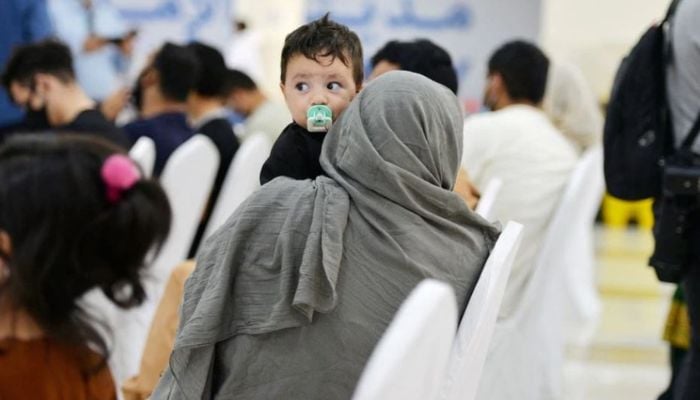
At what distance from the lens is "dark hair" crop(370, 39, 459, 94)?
2.24 meters

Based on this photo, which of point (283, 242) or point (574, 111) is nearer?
point (283, 242)

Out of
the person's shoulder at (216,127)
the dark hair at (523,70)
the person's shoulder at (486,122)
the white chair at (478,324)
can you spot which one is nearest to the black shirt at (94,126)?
the person's shoulder at (216,127)

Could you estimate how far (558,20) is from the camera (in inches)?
295

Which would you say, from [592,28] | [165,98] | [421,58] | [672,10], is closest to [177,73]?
[165,98]

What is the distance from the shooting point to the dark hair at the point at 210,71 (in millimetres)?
4012

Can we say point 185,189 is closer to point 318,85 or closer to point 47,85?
point 47,85

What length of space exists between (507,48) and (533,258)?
84 cm

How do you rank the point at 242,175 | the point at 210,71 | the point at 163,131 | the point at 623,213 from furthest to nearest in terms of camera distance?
1. the point at 623,213
2. the point at 210,71
3. the point at 163,131
4. the point at 242,175

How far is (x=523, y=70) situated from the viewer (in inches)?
137

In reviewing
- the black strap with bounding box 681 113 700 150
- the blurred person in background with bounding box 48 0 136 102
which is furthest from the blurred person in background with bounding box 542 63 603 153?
the black strap with bounding box 681 113 700 150

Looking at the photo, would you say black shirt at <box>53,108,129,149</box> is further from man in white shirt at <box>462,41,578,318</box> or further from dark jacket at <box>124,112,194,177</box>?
man in white shirt at <box>462,41,578,318</box>

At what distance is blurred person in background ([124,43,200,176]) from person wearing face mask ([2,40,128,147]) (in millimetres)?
193

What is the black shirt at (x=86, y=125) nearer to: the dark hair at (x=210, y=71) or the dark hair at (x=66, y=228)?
the dark hair at (x=210, y=71)

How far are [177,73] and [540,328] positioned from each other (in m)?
1.51
